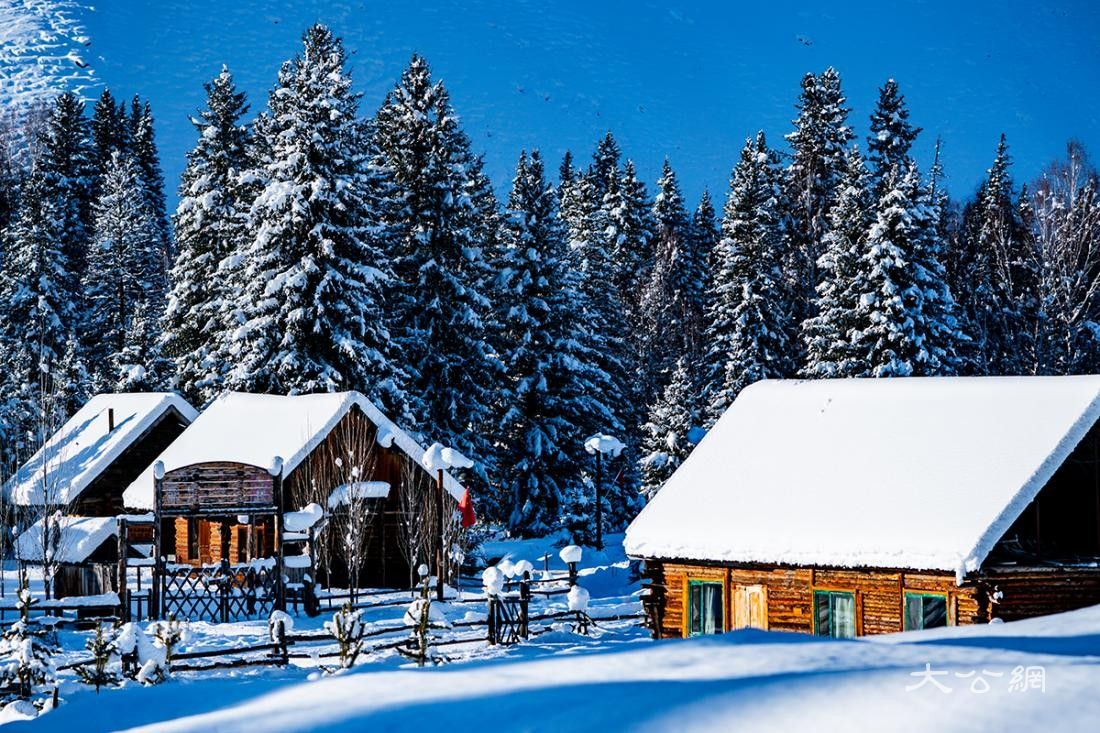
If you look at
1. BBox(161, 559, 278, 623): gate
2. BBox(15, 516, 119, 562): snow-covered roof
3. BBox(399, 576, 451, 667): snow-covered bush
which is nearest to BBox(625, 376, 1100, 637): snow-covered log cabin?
BBox(399, 576, 451, 667): snow-covered bush

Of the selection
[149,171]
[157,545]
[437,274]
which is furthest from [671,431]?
[149,171]

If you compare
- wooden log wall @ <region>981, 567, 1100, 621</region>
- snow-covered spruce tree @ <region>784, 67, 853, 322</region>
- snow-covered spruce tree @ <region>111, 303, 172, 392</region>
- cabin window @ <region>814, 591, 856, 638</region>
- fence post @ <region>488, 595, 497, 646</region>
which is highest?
snow-covered spruce tree @ <region>784, 67, 853, 322</region>

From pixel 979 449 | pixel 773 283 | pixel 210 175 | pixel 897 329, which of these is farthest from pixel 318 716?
pixel 773 283

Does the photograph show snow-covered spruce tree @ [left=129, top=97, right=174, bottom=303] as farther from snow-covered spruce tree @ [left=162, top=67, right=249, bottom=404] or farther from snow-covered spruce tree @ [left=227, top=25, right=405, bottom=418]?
snow-covered spruce tree @ [left=227, top=25, right=405, bottom=418]

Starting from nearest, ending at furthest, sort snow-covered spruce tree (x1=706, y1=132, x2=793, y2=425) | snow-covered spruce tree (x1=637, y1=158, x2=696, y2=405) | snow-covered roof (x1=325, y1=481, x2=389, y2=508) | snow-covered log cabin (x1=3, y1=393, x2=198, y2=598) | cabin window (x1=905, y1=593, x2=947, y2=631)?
cabin window (x1=905, y1=593, x2=947, y2=631), snow-covered roof (x1=325, y1=481, x2=389, y2=508), snow-covered log cabin (x1=3, y1=393, x2=198, y2=598), snow-covered spruce tree (x1=706, y1=132, x2=793, y2=425), snow-covered spruce tree (x1=637, y1=158, x2=696, y2=405)

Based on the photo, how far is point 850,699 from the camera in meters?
7.55

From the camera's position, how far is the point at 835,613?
72.5 ft

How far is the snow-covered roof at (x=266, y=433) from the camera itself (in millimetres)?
33094

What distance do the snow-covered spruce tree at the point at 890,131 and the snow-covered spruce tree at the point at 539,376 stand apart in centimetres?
1951

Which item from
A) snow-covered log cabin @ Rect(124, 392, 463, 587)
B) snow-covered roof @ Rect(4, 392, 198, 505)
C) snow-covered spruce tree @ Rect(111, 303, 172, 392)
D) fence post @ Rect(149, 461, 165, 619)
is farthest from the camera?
snow-covered spruce tree @ Rect(111, 303, 172, 392)

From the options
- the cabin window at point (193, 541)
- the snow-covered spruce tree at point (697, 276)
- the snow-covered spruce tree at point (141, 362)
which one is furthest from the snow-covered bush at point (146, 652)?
the snow-covered spruce tree at point (697, 276)

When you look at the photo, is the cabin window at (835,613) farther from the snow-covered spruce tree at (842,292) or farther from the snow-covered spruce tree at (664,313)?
the snow-covered spruce tree at (664,313)

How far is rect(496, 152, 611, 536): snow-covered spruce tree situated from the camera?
4797 centimetres

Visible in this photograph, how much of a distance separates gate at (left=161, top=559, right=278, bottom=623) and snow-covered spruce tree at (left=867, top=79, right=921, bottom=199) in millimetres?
39364
